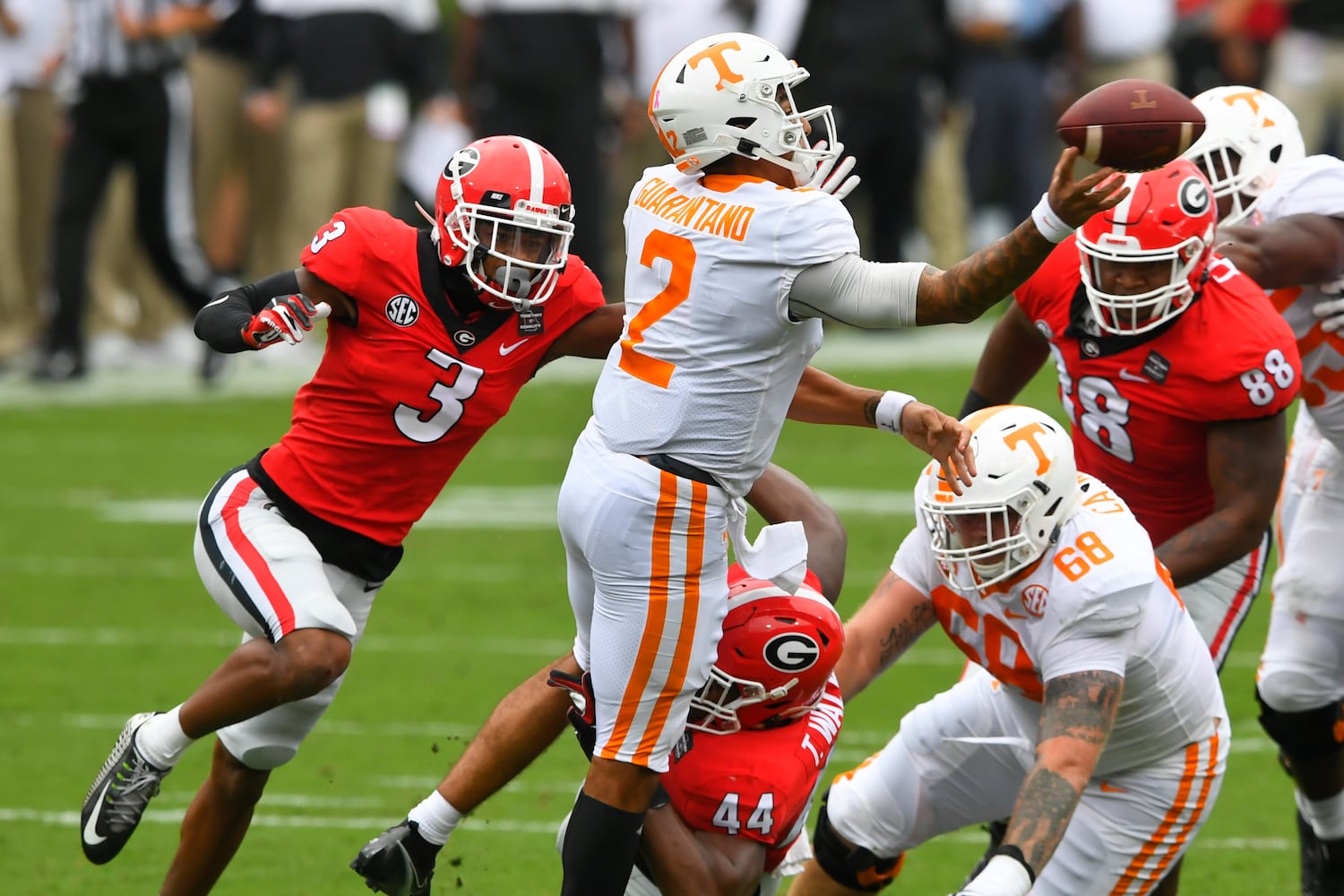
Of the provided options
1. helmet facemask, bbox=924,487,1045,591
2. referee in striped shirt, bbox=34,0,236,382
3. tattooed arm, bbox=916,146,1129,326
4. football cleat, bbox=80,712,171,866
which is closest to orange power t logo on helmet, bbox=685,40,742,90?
tattooed arm, bbox=916,146,1129,326

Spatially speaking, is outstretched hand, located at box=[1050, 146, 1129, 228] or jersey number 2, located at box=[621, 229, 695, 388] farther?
jersey number 2, located at box=[621, 229, 695, 388]

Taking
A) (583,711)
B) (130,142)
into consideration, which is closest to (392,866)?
(583,711)

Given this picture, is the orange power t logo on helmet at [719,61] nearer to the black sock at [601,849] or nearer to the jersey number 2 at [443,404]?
the jersey number 2 at [443,404]

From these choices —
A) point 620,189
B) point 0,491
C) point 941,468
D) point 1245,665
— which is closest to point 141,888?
point 941,468

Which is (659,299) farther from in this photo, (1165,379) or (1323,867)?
(1323,867)

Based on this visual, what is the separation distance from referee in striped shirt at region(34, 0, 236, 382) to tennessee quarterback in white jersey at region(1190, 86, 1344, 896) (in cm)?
737

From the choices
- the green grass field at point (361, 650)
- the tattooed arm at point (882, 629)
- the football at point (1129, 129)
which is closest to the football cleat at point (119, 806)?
the green grass field at point (361, 650)

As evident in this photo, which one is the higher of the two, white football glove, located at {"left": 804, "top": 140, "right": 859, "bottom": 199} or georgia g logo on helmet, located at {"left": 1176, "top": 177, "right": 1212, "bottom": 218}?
white football glove, located at {"left": 804, "top": 140, "right": 859, "bottom": 199}

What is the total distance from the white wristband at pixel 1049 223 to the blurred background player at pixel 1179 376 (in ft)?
3.61

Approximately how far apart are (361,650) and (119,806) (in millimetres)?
3084

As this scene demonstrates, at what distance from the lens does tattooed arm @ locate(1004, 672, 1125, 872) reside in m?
4.02

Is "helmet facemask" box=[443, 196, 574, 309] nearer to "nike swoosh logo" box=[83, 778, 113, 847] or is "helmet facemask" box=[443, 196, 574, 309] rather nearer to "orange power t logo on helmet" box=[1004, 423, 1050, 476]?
"orange power t logo on helmet" box=[1004, 423, 1050, 476]

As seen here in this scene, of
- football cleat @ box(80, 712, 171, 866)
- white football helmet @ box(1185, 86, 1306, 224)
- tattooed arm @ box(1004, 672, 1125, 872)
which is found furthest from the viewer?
white football helmet @ box(1185, 86, 1306, 224)

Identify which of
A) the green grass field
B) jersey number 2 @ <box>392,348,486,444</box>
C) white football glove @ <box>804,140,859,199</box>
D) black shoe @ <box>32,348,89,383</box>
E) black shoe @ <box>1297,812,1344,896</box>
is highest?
white football glove @ <box>804,140,859,199</box>
